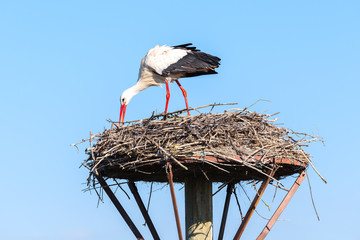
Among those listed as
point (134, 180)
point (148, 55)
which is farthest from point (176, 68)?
point (134, 180)

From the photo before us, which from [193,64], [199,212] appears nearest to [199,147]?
[199,212]

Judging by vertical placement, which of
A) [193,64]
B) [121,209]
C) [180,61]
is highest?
[180,61]

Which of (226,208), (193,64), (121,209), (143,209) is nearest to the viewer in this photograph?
(121,209)

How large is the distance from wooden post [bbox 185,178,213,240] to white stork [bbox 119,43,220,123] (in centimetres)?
262

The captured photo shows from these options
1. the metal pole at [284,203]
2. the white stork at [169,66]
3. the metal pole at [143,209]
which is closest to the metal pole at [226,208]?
the metal pole at [284,203]

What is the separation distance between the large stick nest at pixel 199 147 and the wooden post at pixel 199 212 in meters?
0.29

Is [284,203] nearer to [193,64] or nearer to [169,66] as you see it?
[193,64]

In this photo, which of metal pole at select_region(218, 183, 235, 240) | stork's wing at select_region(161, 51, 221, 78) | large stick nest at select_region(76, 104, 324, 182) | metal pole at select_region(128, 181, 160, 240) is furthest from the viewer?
stork's wing at select_region(161, 51, 221, 78)

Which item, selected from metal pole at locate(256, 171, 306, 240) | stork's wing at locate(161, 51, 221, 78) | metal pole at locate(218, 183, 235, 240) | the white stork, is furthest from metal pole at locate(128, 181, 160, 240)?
stork's wing at locate(161, 51, 221, 78)

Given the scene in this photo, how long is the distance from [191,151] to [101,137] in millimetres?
1586

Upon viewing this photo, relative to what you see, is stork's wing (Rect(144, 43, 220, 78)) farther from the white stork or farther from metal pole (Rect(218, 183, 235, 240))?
metal pole (Rect(218, 183, 235, 240))

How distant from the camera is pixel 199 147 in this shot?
747cm

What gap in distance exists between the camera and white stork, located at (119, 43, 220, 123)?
1108 cm

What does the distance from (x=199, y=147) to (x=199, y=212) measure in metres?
1.58
